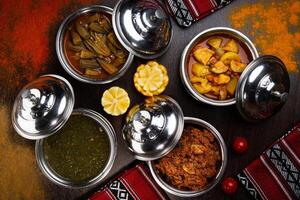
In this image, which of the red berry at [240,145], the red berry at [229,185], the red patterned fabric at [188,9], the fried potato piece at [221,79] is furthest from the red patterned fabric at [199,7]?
the red berry at [229,185]

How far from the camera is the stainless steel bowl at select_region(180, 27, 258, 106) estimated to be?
3.33m

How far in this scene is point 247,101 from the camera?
3.22 metres

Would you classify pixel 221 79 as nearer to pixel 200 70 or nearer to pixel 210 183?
pixel 200 70

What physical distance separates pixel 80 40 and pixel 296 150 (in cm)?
154

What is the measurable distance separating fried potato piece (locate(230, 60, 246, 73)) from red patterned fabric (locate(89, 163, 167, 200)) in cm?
84

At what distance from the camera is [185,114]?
3.46 metres

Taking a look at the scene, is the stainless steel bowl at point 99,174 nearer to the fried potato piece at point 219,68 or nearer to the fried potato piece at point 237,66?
the fried potato piece at point 219,68

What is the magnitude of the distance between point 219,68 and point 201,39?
0.76 ft

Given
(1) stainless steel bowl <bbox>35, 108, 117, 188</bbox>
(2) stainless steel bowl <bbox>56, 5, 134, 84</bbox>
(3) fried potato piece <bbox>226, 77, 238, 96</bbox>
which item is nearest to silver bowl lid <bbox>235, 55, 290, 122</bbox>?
(3) fried potato piece <bbox>226, 77, 238, 96</bbox>

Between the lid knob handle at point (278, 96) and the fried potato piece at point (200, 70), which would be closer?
the lid knob handle at point (278, 96)

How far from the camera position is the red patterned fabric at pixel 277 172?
11.1 ft

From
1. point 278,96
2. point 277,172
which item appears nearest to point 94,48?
point 278,96

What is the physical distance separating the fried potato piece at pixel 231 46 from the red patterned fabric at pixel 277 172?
0.64 m

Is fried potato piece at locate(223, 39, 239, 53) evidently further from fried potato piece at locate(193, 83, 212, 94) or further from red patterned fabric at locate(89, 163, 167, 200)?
red patterned fabric at locate(89, 163, 167, 200)
